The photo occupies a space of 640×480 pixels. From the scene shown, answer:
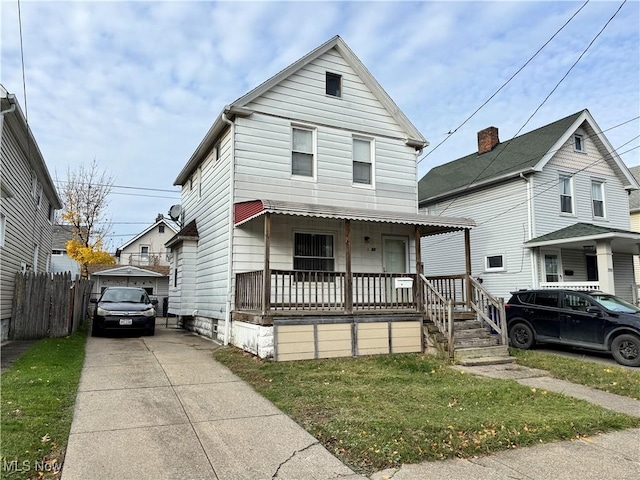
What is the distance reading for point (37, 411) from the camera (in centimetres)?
508

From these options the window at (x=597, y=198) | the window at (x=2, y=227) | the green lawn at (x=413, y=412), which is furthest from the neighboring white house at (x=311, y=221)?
the window at (x=597, y=198)

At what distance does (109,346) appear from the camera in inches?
419

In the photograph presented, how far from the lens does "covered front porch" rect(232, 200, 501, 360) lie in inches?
363

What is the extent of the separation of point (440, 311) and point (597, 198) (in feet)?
42.6

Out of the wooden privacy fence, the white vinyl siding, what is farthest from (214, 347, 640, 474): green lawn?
the white vinyl siding

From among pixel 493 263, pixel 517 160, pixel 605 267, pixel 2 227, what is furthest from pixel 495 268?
pixel 2 227

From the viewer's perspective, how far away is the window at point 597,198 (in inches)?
739

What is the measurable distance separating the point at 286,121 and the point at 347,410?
28.1ft

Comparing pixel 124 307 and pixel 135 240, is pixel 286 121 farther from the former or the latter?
pixel 135 240

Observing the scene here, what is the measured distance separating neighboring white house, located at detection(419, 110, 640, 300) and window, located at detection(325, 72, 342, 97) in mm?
8285

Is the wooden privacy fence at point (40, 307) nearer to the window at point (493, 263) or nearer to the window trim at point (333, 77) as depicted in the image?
the window trim at point (333, 77)

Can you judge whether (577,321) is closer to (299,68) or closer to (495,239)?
(495,239)

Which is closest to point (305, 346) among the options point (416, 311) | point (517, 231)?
point (416, 311)

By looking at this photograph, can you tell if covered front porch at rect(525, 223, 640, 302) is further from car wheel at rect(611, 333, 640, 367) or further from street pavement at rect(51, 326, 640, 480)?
street pavement at rect(51, 326, 640, 480)
